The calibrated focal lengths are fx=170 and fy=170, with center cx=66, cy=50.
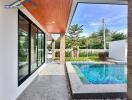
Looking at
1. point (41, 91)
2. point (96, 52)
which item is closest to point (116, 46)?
point (96, 52)

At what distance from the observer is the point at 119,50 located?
18062mm

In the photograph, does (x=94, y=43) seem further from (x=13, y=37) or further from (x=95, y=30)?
(x=13, y=37)

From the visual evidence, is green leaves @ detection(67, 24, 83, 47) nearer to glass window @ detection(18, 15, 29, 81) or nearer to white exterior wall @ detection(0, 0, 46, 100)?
glass window @ detection(18, 15, 29, 81)

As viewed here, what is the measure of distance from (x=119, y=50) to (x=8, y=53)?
15751 mm

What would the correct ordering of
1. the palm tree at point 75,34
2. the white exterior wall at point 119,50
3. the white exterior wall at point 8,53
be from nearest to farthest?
the white exterior wall at point 8,53 → the white exterior wall at point 119,50 → the palm tree at point 75,34

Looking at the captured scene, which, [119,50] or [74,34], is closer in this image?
[119,50]

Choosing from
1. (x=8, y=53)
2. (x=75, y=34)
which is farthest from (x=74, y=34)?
(x=8, y=53)

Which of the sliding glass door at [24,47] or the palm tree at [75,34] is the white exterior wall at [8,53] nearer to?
the sliding glass door at [24,47]

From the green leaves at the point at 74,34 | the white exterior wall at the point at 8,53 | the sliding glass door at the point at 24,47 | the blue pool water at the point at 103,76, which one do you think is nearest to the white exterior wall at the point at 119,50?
the blue pool water at the point at 103,76

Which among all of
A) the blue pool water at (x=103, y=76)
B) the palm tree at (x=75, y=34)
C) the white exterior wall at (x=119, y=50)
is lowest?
the blue pool water at (x=103, y=76)

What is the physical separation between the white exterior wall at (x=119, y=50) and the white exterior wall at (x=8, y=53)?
554 inches

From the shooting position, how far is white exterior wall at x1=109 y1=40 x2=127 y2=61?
55.8 ft

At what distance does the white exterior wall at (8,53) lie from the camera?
356 cm

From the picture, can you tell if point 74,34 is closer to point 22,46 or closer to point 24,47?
point 24,47
